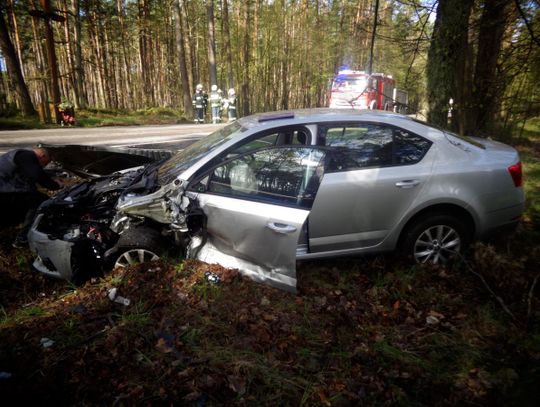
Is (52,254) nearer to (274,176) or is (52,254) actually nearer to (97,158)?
(274,176)

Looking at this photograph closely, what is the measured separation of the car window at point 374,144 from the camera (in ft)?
11.1

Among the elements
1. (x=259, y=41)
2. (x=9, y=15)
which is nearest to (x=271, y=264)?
(x=9, y=15)

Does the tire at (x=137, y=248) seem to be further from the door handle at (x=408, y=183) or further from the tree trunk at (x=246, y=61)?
Answer: the tree trunk at (x=246, y=61)

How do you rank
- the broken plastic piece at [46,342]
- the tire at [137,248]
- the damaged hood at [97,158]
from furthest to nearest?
the damaged hood at [97,158]
the tire at [137,248]
the broken plastic piece at [46,342]

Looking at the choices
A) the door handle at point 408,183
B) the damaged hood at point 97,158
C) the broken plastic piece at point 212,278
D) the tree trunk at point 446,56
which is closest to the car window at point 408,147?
the door handle at point 408,183

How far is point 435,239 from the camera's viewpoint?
358cm

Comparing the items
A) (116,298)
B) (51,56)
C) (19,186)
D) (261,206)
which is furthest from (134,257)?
(51,56)

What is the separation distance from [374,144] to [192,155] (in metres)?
1.78

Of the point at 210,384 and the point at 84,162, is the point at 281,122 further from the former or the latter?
the point at 84,162

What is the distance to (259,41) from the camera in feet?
113

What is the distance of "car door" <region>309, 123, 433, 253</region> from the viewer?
325 cm

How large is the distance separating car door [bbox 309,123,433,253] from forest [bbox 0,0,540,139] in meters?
2.36

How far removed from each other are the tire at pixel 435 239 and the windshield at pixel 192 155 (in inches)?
78.9

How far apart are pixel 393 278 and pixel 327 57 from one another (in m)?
35.4
